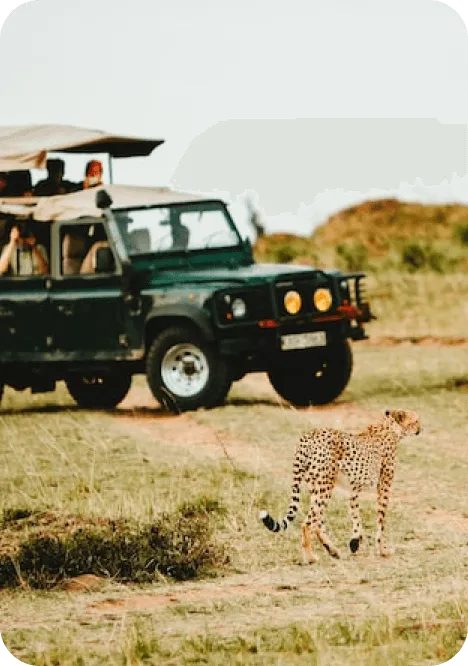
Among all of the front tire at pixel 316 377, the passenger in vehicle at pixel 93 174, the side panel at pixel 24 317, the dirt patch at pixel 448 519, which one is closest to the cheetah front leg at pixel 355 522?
the dirt patch at pixel 448 519

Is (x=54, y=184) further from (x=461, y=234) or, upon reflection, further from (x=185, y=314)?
(x=461, y=234)

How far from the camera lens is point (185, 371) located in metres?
13.1

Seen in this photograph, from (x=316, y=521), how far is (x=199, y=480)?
1043 mm

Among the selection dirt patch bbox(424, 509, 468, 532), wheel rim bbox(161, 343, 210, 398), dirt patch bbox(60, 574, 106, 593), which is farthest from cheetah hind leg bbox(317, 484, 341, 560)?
wheel rim bbox(161, 343, 210, 398)

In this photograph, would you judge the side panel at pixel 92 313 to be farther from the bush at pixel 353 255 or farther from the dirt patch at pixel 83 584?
the dirt patch at pixel 83 584

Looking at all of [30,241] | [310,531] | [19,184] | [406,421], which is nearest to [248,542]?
[310,531]

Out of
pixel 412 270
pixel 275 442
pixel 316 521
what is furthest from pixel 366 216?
pixel 316 521

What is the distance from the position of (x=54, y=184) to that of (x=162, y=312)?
252cm

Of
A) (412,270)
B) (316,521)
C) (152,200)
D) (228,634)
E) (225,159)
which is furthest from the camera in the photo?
(412,270)

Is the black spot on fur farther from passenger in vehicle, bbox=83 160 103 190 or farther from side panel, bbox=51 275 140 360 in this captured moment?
side panel, bbox=51 275 140 360

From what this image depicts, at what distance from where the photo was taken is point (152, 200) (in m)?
Result: 10.6

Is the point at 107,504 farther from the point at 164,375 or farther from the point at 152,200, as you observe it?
the point at 164,375

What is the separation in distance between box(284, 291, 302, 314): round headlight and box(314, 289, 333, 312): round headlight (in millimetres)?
113

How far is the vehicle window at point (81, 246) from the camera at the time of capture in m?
12.6
